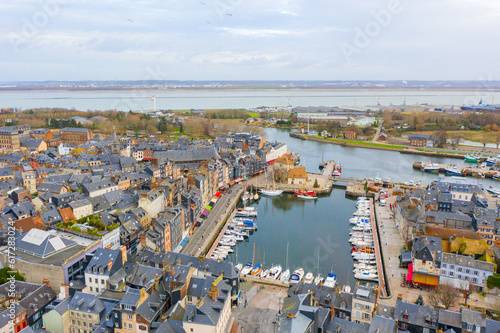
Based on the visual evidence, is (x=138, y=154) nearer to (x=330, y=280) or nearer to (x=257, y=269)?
(x=257, y=269)

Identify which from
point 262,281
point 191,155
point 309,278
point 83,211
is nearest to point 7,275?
point 83,211

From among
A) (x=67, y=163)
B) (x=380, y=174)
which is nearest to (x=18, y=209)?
(x=67, y=163)

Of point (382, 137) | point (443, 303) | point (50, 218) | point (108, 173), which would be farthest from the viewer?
point (382, 137)

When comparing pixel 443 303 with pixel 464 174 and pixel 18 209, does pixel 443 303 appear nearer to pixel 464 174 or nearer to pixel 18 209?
pixel 18 209

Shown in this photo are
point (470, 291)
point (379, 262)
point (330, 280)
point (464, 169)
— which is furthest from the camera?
point (464, 169)

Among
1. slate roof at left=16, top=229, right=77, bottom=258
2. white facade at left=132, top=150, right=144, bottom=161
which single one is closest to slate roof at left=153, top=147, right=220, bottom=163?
white facade at left=132, top=150, right=144, bottom=161
